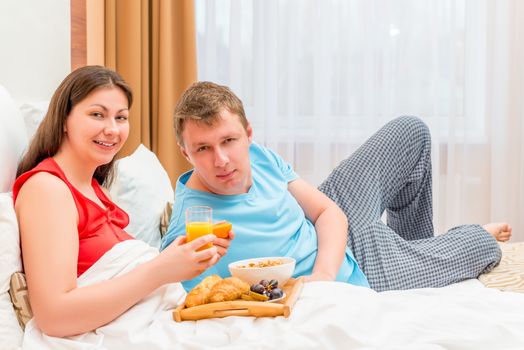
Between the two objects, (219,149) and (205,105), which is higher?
(205,105)

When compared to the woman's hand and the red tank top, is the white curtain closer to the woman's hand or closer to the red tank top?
the red tank top

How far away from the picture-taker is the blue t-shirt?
1.68 metres

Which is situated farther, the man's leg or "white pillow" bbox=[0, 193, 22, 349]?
the man's leg

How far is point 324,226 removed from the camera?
183cm

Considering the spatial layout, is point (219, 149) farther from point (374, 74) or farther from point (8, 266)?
point (374, 74)

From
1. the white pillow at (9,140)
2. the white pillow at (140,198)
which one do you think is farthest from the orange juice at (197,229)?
the white pillow at (140,198)

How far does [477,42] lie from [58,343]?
3.03m

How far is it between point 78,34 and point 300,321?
5.52 feet

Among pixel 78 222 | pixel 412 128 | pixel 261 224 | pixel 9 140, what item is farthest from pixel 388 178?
pixel 9 140

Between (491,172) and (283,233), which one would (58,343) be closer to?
(283,233)

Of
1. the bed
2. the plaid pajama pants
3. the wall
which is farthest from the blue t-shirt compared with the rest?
the wall

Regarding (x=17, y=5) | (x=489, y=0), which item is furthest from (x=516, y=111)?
(x=17, y=5)

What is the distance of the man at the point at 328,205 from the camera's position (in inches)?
64.5

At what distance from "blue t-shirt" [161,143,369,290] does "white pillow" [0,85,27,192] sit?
434 mm
